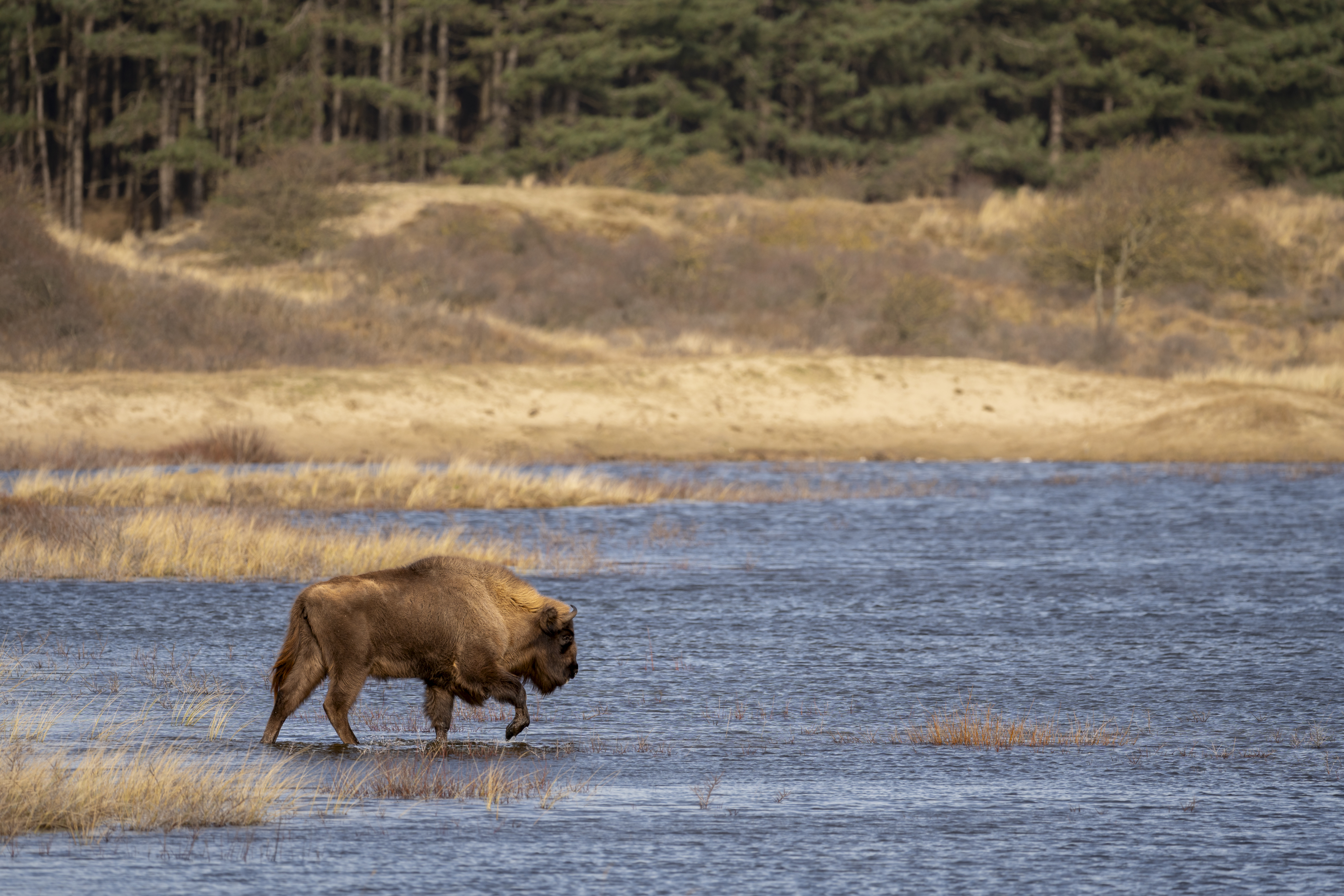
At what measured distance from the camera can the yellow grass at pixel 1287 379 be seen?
39719mm

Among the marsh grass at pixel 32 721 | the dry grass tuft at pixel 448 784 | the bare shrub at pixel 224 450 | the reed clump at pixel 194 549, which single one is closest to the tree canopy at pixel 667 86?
the bare shrub at pixel 224 450

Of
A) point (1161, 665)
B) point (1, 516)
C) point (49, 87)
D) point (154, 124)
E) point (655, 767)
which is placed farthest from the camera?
point (49, 87)

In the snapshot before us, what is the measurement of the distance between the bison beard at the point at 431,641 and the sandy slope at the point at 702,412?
21111mm

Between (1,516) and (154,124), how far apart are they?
4521 centimetres

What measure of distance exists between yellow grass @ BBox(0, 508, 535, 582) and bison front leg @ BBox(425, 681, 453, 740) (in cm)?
767

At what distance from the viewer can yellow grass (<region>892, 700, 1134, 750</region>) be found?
9.97 meters

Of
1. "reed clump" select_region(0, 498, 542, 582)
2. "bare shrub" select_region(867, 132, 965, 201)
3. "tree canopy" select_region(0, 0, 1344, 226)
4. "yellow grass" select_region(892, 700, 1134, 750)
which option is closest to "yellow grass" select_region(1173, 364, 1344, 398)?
"reed clump" select_region(0, 498, 542, 582)

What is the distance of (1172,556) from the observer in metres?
20.7

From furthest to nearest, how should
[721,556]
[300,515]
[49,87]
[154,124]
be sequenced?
[49,87] → [154,124] → [300,515] → [721,556]

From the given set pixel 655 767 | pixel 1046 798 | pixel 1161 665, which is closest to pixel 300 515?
pixel 1161 665

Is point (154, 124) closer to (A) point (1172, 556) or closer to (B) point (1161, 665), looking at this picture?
(A) point (1172, 556)

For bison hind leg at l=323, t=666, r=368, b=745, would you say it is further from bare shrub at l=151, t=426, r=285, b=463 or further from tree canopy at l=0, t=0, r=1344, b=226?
tree canopy at l=0, t=0, r=1344, b=226

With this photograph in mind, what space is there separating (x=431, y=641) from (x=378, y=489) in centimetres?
1617

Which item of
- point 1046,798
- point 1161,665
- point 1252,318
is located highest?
point 1046,798
